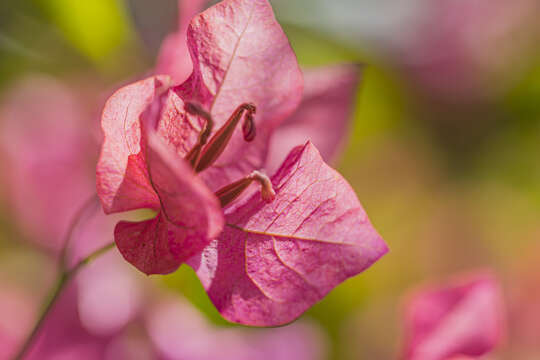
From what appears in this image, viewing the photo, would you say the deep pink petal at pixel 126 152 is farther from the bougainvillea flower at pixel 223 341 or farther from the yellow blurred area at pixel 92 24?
the yellow blurred area at pixel 92 24

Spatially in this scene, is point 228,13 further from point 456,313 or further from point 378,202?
point 378,202

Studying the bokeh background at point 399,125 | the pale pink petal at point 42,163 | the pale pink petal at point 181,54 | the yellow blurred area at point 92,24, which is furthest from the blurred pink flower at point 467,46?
the pale pink petal at point 181,54

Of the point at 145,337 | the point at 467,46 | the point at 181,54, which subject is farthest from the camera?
the point at 467,46

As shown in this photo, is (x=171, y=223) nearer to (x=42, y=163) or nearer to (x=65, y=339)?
(x=65, y=339)

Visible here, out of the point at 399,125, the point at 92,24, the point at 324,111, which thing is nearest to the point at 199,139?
the point at 324,111

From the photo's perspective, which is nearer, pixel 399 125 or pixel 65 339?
pixel 65 339

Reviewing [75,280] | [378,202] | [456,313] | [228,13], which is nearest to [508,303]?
[378,202]

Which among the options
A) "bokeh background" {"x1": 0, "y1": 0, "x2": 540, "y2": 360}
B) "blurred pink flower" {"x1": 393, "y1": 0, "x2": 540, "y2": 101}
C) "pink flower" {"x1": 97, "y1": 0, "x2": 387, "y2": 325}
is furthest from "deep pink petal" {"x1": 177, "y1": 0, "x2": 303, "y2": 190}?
"blurred pink flower" {"x1": 393, "y1": 0, "x2": 540, "y2": 101}

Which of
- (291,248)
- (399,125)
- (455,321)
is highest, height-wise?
(291,248)
